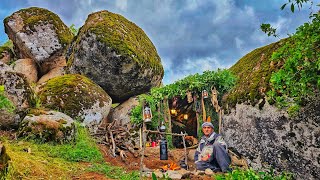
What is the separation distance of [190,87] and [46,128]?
5.96 m

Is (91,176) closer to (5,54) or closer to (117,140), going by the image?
(117,140)

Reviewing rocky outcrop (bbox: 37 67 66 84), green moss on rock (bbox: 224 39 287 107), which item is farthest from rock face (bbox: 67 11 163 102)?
green moss on rock (bbox: 224 39 287 107)

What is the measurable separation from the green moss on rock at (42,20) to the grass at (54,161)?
38.5 ft

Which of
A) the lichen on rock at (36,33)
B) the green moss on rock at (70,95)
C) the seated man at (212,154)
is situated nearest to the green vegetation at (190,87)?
the green moss on rock at (70,95)

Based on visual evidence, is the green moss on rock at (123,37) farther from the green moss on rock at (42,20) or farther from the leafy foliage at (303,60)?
the leafy foliage at (303,60)

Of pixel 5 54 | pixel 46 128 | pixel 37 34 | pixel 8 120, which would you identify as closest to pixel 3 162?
pixel 46 128

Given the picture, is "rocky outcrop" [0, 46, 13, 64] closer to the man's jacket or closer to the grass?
the grass

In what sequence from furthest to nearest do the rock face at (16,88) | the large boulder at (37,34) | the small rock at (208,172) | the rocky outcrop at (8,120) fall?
the large boulder at (37,34)
the rock face at (16,88)
the rocky outcrop at (8,120)
the small rock at (208,172)

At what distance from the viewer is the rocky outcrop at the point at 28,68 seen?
704 inches

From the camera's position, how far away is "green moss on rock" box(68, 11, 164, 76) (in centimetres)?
1341

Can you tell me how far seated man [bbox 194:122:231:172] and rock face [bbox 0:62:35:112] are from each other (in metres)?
5.76

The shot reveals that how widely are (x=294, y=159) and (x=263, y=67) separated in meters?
3.23

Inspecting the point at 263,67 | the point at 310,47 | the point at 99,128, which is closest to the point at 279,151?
the point at 263,67

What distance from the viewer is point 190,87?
38.0 feet
